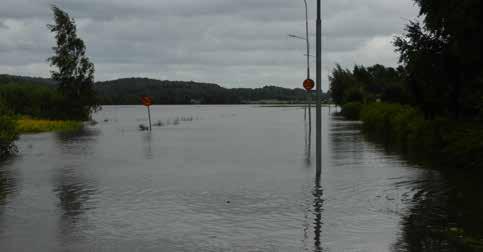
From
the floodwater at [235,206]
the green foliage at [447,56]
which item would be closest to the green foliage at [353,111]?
the green foliage at [447,56]

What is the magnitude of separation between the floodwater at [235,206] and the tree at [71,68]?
147 ft

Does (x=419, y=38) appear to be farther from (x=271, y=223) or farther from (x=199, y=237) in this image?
(x=199, y=237)

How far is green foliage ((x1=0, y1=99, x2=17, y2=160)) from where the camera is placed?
22.0 metres

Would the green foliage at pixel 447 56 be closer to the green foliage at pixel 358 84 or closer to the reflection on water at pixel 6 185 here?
the reflection on water at pixel 6 185

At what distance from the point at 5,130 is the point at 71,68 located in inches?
1683

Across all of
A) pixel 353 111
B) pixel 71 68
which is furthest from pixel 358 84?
pixel 71 68

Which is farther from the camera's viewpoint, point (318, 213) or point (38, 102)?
point (38, 102)

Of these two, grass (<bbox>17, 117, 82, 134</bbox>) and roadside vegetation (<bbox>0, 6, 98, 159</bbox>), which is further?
roadside vegetation (<bbox>0, 6, 98, 159</bbox>)

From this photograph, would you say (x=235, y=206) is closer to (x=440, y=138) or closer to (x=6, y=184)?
(x=6, y=184)

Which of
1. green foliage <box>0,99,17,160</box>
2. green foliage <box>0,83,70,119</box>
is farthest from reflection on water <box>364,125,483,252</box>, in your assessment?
green foliage <box>0,83,70,119</box>

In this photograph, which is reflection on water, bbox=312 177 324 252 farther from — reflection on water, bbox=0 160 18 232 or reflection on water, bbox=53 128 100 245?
reflection on water, bbox=0 160 18 232

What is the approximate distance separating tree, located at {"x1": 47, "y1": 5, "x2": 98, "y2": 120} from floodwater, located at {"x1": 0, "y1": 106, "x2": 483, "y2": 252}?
4483 centimetres

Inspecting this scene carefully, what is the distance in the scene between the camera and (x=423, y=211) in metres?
10.5

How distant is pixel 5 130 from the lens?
877 inches
